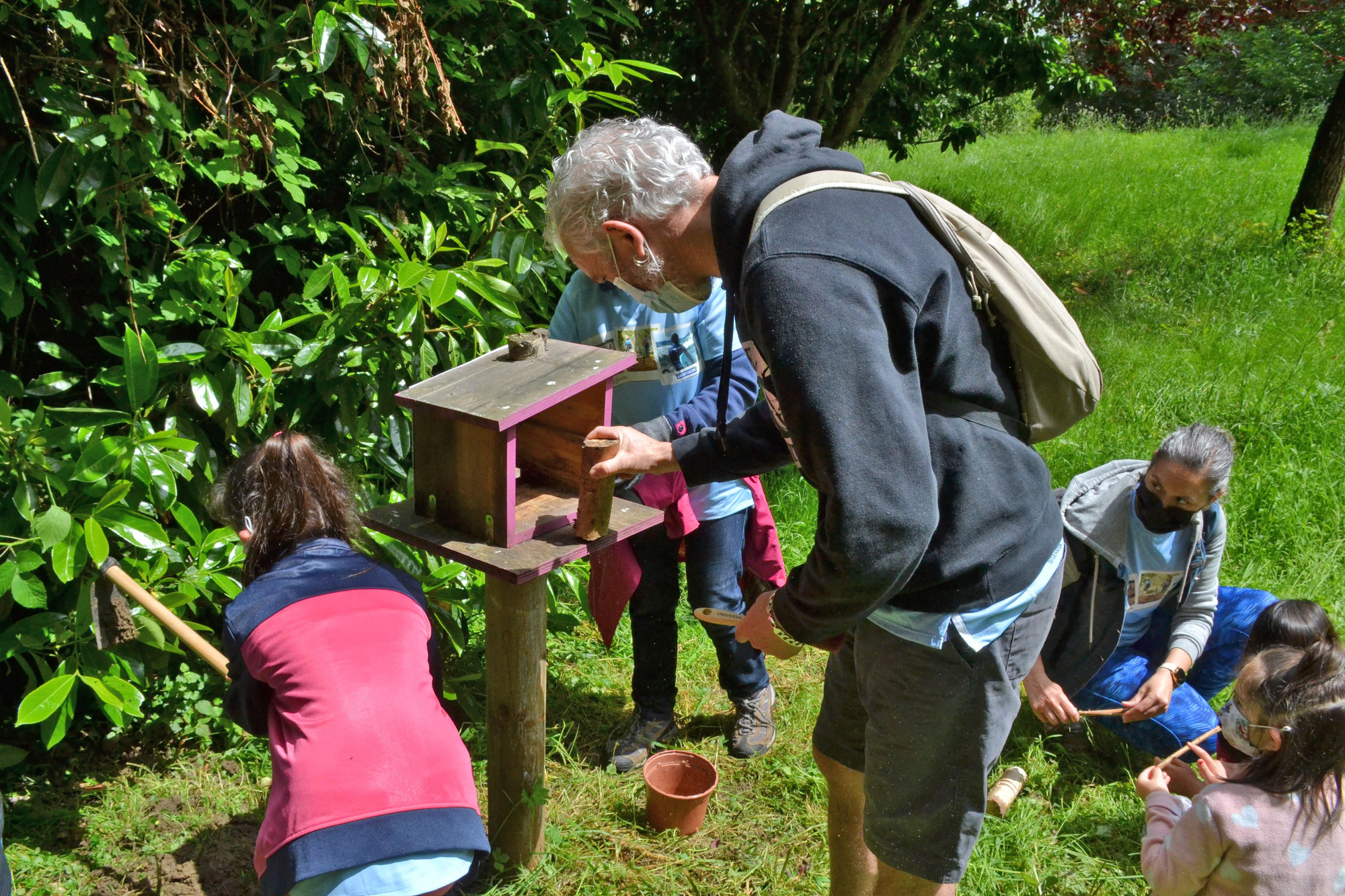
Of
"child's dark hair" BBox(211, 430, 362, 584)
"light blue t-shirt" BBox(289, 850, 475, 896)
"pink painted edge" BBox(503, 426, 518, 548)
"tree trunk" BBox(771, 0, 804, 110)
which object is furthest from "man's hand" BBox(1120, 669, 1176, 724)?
"tree trunk" BBox(771, 0, 804, 110)

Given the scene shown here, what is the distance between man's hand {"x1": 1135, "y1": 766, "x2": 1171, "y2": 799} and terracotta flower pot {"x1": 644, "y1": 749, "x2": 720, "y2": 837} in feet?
3.64

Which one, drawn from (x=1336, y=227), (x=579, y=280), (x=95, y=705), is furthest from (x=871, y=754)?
(x=1336, y=227)

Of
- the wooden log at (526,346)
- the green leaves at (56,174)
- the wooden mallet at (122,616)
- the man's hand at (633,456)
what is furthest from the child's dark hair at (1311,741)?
the green leaves at (56,174)

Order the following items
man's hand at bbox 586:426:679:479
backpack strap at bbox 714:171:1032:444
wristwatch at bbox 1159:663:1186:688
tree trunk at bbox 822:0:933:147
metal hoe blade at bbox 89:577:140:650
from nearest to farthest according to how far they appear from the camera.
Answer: backpack strap at bbox 714:171:1032:444, man's hand at bbox 586:426:679:479, metal hoe blade at bbox 89:577:140:650, wristwatch at bbox 1159:663:1186:688, tree trunk at bbox 822:0:933:147

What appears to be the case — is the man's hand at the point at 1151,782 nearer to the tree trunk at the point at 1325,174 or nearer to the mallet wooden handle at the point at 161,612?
the mallet wooden handle at the point at 161,612

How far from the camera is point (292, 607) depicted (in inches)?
79.7

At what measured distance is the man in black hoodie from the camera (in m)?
1.34

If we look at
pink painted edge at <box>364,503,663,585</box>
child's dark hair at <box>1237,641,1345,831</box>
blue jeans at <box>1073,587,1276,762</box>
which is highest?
pink painted edge at <box>364,503,663,585</box>

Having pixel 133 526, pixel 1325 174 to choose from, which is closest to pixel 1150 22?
pixel 1325 174

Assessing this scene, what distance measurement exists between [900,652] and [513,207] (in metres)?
2.05

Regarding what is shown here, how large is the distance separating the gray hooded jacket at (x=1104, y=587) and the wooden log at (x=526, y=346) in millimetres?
1740

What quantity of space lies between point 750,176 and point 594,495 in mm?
838

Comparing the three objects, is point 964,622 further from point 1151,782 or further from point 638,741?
point 638,741

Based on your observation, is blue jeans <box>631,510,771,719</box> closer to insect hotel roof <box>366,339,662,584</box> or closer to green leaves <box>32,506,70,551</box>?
insect hotel roof <box>366,339,662,584</box>
